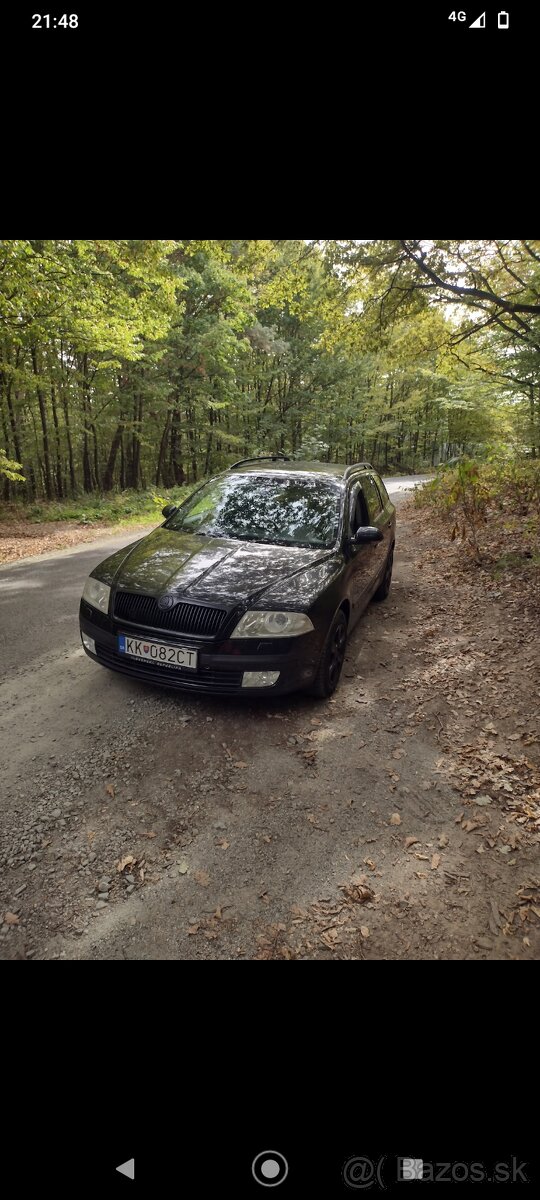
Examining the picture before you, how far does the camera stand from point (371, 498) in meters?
5.43

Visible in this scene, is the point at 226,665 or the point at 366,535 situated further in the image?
the point at 366,535

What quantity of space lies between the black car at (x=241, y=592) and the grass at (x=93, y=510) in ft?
30.2

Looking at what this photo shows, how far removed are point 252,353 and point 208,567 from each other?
2341 centimetres

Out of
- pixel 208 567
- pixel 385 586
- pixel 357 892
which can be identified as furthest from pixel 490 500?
pixel 357 892

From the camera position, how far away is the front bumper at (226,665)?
2975mm

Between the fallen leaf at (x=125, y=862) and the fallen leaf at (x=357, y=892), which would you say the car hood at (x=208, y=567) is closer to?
the fallen leaf at (x=125, y=862)

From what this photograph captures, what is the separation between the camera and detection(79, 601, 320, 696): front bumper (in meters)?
2.97

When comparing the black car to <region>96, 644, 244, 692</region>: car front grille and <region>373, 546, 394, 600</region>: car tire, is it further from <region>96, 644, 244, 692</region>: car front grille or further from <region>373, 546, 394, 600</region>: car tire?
<region>373, 546, 394, 600</region>: car tire

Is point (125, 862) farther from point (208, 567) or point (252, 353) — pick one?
point (252, 353)

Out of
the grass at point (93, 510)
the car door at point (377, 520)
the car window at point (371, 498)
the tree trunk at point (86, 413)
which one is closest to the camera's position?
the car door at point (377, 520)

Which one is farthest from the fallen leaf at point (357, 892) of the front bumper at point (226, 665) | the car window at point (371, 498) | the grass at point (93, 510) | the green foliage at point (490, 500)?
the grass at point (93, 510)

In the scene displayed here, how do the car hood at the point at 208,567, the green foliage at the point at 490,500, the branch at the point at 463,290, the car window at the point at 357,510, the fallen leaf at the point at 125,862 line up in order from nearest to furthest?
1. the fallen leaf at the point at 125,862
2. the car hood at the point at 208,567
3. the car window at the point at 357,510
4. the branch at the point at 463,290
5. the green foliage at the point at 490,500
